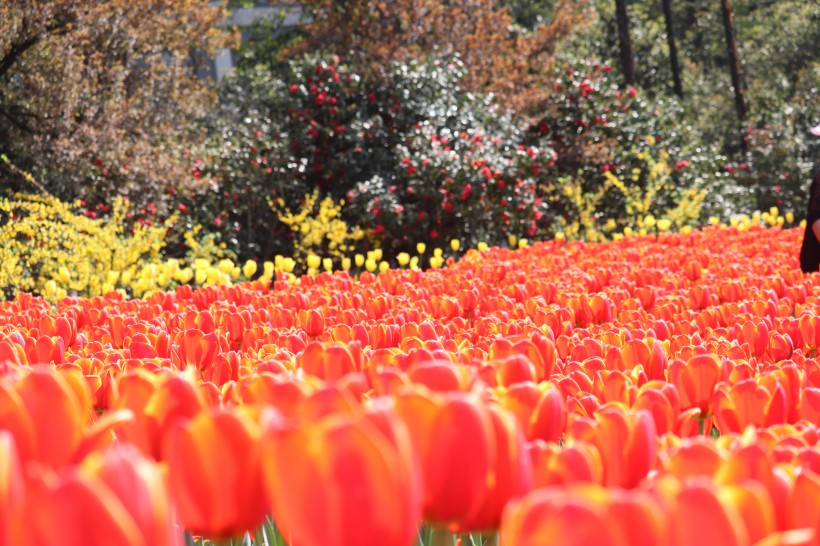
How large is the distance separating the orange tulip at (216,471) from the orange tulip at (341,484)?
0.09m

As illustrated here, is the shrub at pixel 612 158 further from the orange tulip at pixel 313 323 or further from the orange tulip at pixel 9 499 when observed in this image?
the orange tulip at pixel 9 499

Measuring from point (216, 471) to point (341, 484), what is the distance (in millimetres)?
156

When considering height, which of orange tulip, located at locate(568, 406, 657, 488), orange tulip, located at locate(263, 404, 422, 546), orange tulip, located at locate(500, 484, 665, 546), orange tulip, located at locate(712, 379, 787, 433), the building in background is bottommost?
orange tulip, located at locate(712, 379, 787, 433)

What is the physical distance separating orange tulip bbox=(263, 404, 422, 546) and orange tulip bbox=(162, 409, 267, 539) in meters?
0.09

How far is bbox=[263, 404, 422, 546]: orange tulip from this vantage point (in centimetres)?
82

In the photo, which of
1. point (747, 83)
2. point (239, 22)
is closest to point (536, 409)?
point (239, 22)

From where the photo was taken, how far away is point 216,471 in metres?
0.93

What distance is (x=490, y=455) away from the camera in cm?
98

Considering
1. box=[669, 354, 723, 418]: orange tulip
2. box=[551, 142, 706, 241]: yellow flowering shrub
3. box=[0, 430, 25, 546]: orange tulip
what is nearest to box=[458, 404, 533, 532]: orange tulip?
box=[0, 430, 25, 546]: orange tulip

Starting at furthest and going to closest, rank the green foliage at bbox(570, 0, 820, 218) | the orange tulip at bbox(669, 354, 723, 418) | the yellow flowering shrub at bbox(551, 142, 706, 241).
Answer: the green foliage at bbox(570, 0, 820, 218)
the yellow flowering shrub at bbox(551, 142, 706, 241)
the orange tulip at bbox(669, 354, 723, 418)

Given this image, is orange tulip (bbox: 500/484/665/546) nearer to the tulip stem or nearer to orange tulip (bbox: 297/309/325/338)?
the tulip stem

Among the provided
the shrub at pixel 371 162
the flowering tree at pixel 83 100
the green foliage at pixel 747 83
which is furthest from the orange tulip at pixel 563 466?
the green foliage at pixel 747 83

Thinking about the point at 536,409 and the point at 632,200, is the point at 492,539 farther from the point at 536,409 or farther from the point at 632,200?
the point at 632,200

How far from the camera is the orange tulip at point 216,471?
0.93m
